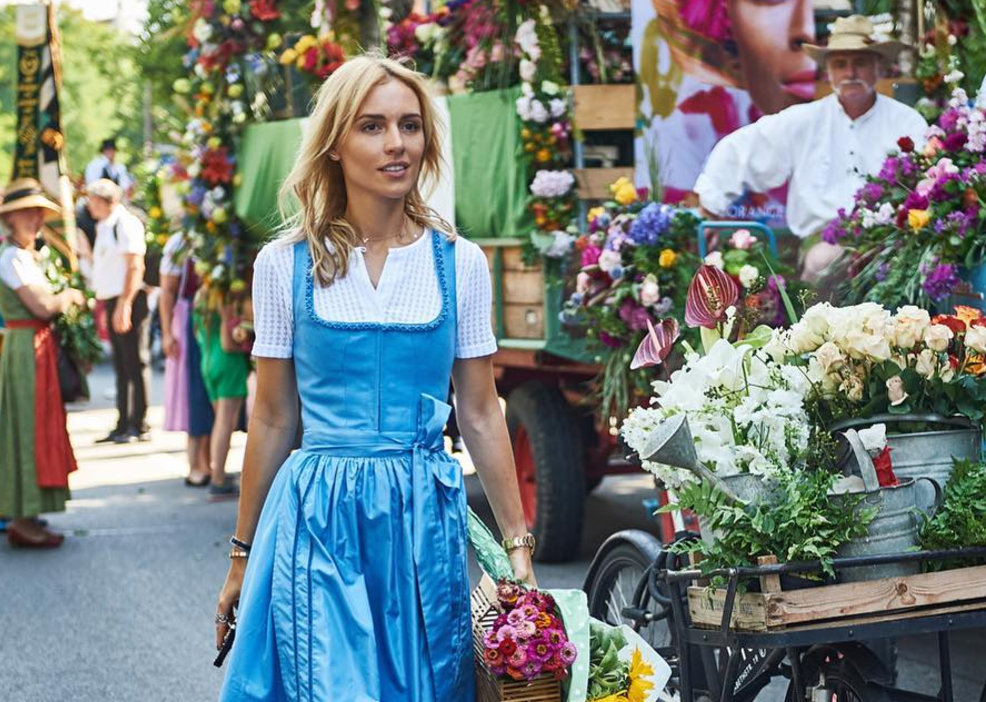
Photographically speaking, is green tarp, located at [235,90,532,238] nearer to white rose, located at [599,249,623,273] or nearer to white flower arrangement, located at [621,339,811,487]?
white rose, located at [599,249,623,273]

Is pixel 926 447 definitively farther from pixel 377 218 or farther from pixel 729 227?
pixel 729 227

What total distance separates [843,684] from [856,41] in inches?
194

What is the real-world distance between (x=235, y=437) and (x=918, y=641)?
11022mm

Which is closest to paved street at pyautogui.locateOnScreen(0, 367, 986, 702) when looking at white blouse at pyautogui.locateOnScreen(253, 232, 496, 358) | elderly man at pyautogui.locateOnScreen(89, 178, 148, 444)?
elderly man at pyautogui.locateOnScreen(89, 178, 148, 444)

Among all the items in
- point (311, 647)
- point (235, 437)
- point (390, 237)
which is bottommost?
point (235, 437)

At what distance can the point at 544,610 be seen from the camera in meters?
3.45

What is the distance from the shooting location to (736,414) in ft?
12.7

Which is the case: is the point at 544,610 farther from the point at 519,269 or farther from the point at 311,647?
the point at 519,269

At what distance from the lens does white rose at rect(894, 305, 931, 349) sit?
3988 mm

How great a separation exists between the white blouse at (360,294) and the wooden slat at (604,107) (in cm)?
496

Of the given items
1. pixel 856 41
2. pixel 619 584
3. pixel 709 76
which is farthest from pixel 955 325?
pixel 709 76

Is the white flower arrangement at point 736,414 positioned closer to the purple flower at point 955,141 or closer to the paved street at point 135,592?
the purple flower at point 955,141

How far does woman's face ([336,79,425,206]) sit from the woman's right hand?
2.93 feet

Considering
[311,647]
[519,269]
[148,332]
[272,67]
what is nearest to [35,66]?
[272,67]
